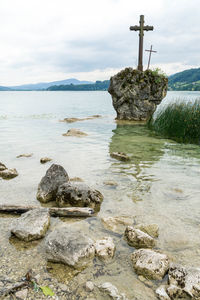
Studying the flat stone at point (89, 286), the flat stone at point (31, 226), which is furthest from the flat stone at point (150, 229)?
the flat stone at point (31, 226)

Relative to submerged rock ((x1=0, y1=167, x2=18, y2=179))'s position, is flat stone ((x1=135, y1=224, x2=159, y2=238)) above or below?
below

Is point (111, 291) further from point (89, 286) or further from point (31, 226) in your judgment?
point (31, 226)

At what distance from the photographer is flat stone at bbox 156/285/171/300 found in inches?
113

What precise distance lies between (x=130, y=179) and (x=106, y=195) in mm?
1501

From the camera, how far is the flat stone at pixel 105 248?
362 centimetres

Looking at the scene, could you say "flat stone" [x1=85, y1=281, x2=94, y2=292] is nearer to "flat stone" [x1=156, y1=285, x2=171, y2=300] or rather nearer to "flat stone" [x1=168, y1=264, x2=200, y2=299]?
"flat stone" [x1=156, y1=285, x2=171, y2=300]

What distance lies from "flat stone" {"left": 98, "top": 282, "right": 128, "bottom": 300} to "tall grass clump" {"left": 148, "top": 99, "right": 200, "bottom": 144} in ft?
Answer: 39.5

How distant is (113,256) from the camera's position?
3.70 m

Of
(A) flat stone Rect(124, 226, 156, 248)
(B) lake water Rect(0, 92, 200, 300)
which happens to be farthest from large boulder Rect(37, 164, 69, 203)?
(A) flat stone Rect(124, 226, 156, 248)

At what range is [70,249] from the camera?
3.48 meters

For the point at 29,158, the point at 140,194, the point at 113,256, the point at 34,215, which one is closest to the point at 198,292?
the point at 113,256

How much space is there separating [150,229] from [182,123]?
37.6 feet

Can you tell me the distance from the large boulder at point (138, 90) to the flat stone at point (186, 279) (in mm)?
20111

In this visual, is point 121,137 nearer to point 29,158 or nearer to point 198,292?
point 29,158
